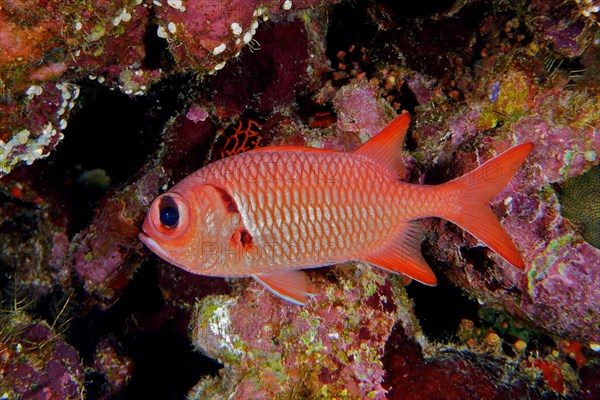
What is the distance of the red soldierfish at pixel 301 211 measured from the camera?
8.64 ft

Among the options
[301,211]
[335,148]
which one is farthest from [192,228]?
[335,148]

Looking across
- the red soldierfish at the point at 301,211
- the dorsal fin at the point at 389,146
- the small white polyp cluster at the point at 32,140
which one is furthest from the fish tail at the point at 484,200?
the small white polyp cluster at the point at 32,140

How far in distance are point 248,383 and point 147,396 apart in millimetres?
2720

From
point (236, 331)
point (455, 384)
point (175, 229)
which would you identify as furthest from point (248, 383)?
point (455, 384)

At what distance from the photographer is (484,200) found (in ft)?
8.96

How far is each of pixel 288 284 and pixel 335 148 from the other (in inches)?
54.9

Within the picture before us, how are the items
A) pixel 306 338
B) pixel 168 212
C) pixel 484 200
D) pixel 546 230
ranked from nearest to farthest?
pixel 168 212, pixel 484 200, pixel 546 230, pixel 306 338

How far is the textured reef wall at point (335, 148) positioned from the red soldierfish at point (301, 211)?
0.57 m

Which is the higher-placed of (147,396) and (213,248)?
(213,248)

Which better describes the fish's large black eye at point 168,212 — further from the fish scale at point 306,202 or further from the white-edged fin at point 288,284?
the white-edged fin at point 288,284

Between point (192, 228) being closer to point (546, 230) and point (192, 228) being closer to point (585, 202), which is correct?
point (546, 230)

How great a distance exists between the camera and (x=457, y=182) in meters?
2.73

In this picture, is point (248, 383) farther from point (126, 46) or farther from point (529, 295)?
point (126, 46)

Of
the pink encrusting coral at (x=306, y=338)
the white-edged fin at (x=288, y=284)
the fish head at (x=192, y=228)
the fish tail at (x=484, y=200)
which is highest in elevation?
the fish head at (x=192, y=228)
